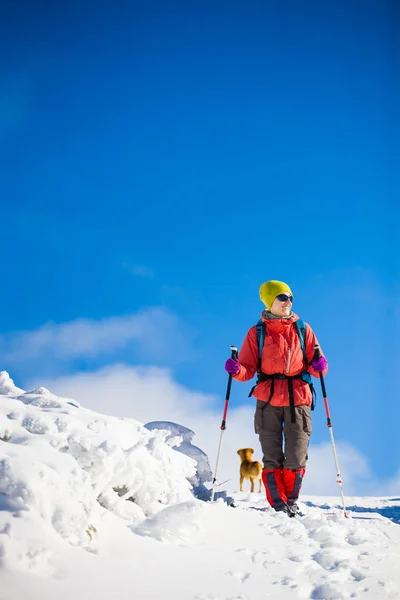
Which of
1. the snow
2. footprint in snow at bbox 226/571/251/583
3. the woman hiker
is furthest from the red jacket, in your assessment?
footprint in snow at bbox 226/571/251/583

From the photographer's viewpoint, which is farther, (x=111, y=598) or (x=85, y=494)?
(x=85, y=494)

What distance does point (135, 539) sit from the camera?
3.10 m

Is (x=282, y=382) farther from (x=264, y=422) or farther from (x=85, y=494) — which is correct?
→ (x=85, y=494)

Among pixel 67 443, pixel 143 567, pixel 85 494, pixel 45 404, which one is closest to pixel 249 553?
pixel 143 567

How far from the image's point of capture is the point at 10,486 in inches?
107

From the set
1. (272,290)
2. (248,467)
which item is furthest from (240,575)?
(248,467)

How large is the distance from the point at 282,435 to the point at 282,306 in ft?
5.78

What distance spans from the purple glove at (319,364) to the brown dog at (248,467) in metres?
3.78

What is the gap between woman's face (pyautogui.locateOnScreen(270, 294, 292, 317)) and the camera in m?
6.95

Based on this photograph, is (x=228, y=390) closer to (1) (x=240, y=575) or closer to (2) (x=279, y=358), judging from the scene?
(2) (x=279, y=358)

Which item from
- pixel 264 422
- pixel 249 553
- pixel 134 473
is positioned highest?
pixel 264 422

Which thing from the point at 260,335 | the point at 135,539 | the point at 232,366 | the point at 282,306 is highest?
the point at 282,306

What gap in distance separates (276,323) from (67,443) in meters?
3.99

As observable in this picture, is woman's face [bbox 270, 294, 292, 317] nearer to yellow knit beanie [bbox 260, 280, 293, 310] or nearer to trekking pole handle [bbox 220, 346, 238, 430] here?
yellow knit beanie [bbox 260, 280, 293, 310]
